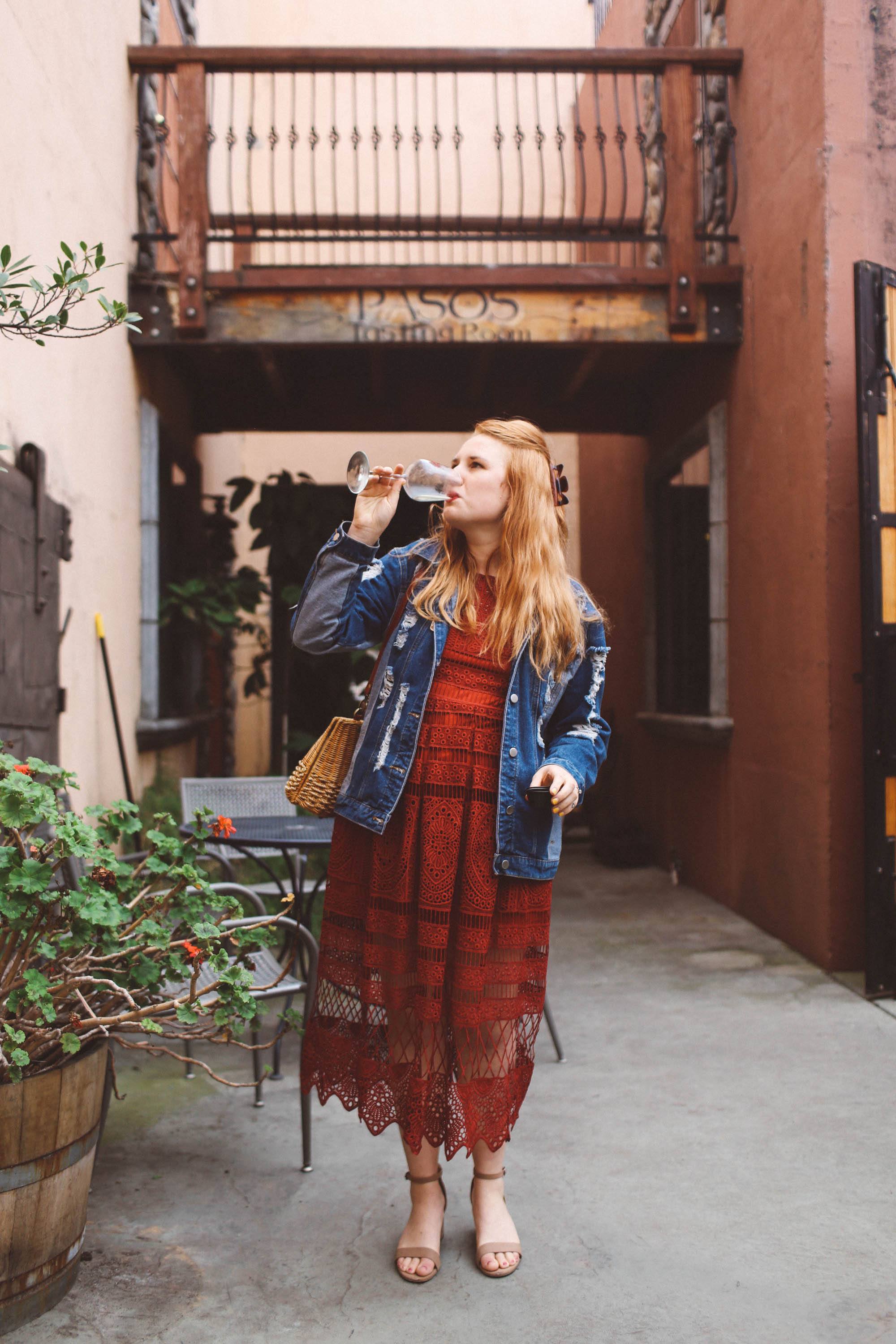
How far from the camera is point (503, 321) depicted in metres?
5.09

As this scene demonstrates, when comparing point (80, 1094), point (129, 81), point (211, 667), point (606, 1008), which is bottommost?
point (606, 1008)

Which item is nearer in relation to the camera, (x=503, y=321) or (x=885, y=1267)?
(x=885, y=1267)

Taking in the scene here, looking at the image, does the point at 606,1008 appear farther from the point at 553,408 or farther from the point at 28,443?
the point at 553,408

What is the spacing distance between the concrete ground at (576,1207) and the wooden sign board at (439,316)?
3.22m

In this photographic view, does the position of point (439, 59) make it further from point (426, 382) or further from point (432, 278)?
point (426, 382)

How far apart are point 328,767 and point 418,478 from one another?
1.93ft

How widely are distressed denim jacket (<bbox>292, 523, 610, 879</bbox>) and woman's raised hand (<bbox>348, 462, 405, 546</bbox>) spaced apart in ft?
0.07

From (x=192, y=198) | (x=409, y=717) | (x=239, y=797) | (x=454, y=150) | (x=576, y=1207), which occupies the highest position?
(x=454, y=150)

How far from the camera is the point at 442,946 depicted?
6.31 feet

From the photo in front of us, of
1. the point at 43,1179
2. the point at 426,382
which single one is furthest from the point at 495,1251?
the point at 426,382

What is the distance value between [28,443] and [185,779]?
1.28 metres

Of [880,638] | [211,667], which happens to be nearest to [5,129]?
[880,638]

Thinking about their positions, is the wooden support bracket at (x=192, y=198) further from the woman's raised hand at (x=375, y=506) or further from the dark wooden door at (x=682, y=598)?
the woman's raised hand at (x=375, y=506)

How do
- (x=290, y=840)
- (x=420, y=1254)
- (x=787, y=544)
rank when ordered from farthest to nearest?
(x=787, y=544) → (x=290, y=840) → (x=420, y=1254)
